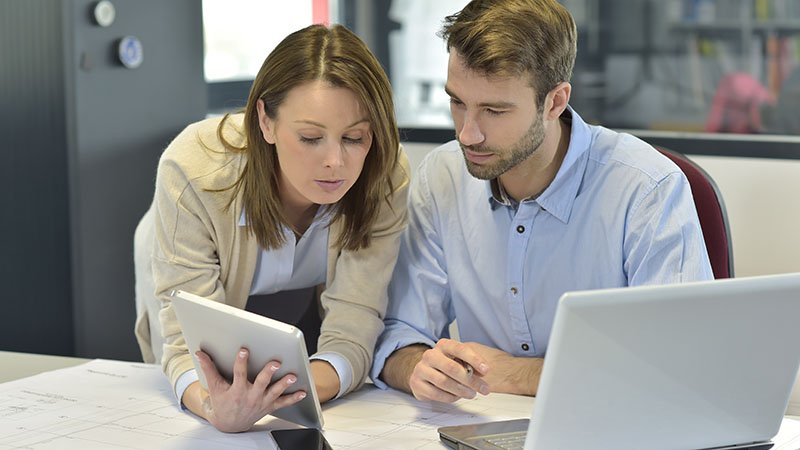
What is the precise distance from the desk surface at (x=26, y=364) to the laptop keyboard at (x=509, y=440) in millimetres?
917

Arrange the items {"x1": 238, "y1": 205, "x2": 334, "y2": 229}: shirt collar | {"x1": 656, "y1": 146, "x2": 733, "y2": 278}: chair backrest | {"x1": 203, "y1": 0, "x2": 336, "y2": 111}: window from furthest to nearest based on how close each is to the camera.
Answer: {"x1": 203, "y1": 0, "x2": 336, "y2": 111}: window < {"x1": 656, "y1": 146, "x2": 733, "y2": 278}: chair backrest < {"x1": 238, "y1": 205, "x2": 334, "y2": 229}: shirt collar

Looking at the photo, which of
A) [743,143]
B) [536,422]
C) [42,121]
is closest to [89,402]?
[536,422]

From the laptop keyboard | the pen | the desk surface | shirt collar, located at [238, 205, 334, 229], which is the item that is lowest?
the desk surface

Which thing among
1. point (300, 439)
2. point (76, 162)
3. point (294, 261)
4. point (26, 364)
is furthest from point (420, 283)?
point (76, 162)

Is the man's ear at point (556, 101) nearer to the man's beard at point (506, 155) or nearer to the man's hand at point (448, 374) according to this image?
the man's beard at point (506, 155)

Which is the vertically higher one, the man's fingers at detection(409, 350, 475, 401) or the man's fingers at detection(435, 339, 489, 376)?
the man's fingers at detection(435, 339, 489, 376)

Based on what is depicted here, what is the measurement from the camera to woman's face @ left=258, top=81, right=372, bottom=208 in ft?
5.87

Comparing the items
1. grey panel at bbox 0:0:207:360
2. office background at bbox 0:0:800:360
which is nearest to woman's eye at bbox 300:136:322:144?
office background at bbox 0:0:800:360

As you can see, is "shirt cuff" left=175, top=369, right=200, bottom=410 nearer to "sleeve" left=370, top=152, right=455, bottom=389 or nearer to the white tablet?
the white tablet

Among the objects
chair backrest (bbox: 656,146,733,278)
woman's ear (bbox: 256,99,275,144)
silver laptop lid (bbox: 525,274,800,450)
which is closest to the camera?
silver laptop lid (bbox: 525,274,800,450)

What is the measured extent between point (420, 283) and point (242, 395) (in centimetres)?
56

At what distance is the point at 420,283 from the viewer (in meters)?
2.04

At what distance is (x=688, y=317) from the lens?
127 centimetres

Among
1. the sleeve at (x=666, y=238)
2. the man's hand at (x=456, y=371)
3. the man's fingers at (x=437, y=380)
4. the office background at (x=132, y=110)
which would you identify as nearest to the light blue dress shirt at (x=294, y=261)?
the man's hand at (x=456, y=371)
